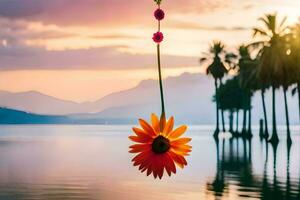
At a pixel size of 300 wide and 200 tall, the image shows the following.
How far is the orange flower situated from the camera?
1.81 meters

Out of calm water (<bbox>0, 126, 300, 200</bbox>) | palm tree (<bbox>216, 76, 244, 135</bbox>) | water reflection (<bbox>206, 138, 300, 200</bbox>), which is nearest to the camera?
water reflection (<bbox>206, 138, 300, 200</bbox>)

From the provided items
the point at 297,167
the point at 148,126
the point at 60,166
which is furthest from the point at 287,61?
the point at 148,126

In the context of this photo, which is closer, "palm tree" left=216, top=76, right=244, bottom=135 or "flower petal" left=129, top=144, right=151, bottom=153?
"flower petal" left=129, top=144, right=151, bottom=153

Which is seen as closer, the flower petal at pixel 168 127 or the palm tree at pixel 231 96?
the flower petal at pixel 168 127

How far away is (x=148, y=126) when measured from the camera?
1.94 metres

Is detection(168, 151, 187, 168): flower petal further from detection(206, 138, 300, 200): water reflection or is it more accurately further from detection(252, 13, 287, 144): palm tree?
detection(252, 13, 287, 144): palm tree

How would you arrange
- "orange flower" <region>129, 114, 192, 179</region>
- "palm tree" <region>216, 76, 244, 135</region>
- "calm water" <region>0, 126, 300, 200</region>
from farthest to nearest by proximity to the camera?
"palm tree" <region>216, 76, 244, 135</region> < "calm water" <region>0, 126, 300, 200</region> < "orange flower" <region>129, 114, 192, 179</region>

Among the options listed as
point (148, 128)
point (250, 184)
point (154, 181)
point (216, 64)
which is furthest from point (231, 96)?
point (148, 128)

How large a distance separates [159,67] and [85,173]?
52.2 meters

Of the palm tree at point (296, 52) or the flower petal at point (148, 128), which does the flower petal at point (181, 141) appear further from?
the palm tree at point (296, 52)

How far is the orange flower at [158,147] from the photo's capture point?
181cm

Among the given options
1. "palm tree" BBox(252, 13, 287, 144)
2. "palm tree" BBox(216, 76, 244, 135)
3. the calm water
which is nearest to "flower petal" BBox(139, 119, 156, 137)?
the calm water

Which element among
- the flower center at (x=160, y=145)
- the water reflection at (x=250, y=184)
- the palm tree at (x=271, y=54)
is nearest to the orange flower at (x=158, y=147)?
the flower center at (x=160, y=145)

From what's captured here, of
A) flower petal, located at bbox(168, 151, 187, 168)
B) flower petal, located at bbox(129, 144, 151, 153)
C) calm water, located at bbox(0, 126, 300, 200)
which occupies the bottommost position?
calm water, located at bbox(0, 126, 300, 200)
